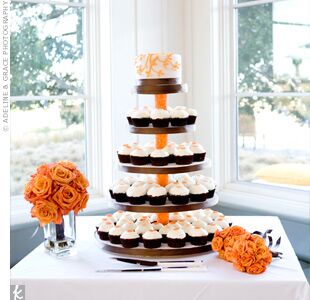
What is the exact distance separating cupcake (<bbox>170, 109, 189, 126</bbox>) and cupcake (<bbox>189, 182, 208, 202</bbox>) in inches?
8.7

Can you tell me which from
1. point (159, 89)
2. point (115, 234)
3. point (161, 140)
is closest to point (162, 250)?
point (115, 234)

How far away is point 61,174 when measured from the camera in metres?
1.88

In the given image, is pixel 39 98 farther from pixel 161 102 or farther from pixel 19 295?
pixel 19 295

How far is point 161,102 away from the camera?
1982 mm

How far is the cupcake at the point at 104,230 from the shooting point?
6.48 feet

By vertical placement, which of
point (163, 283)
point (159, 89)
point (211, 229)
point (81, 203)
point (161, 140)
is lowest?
point (163, 283)

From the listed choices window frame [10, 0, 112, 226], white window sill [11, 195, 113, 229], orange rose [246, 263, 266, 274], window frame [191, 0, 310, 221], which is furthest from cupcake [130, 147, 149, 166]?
window frame [191, 0, 310, 221]

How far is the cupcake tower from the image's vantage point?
1.86 metres

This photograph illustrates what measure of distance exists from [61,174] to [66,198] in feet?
0.27

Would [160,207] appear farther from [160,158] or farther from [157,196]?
[160,158]

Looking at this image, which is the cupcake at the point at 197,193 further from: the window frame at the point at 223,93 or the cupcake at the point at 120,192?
the window frame at the point at 223,93

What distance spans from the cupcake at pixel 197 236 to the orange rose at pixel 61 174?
442 millimetres

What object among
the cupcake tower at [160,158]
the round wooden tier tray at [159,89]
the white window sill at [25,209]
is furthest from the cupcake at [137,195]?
the white window sill at [25,209]

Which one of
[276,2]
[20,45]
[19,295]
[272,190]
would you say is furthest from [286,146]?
[19,295]
